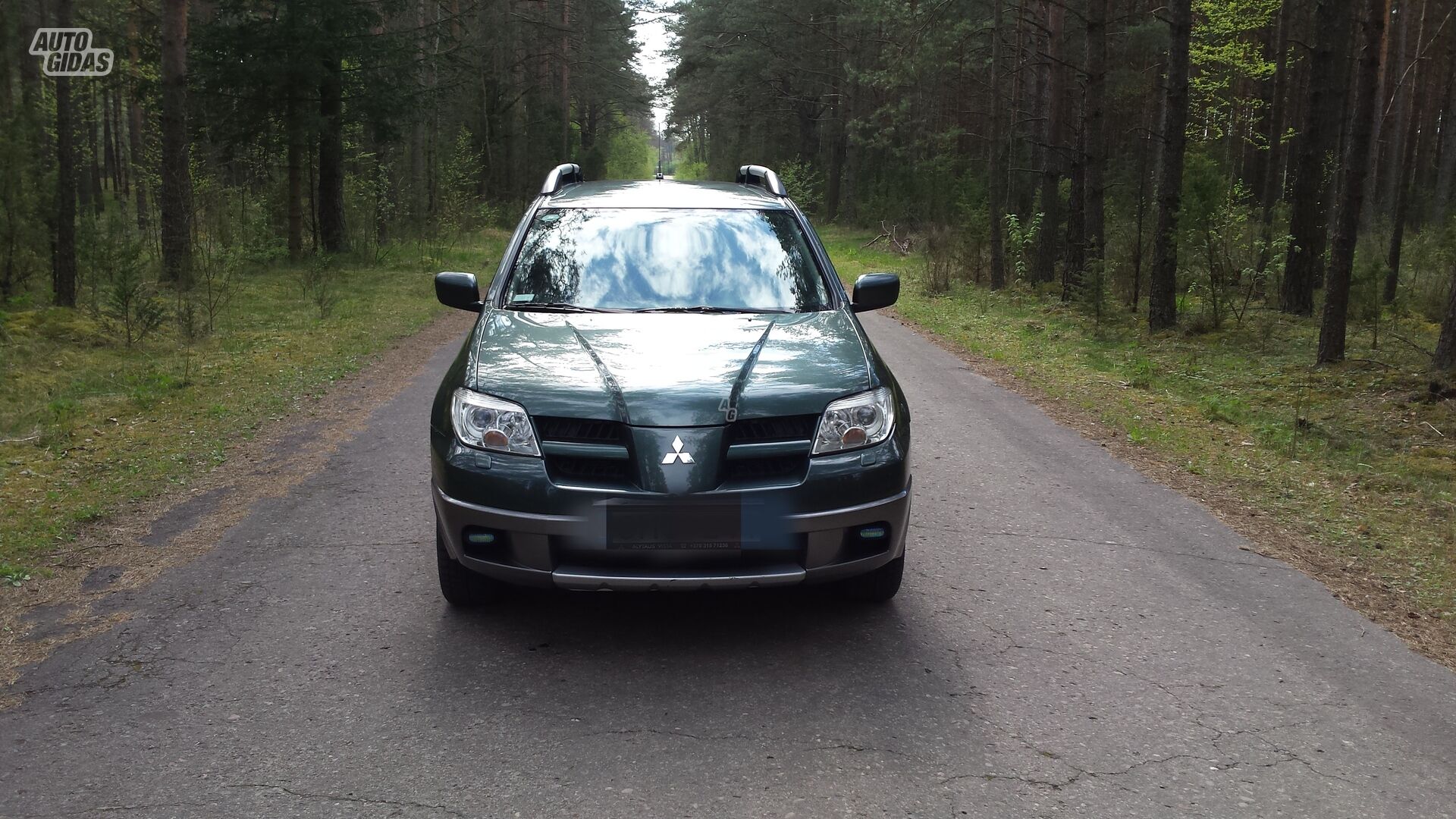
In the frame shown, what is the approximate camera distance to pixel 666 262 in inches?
214

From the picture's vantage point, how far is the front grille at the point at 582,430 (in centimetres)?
393

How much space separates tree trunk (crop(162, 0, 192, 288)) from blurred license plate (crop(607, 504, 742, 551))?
15.0 m

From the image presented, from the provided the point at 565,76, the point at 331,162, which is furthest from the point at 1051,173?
the point at 565,76

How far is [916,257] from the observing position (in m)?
31.4

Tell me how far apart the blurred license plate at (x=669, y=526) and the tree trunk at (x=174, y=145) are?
1497 cm

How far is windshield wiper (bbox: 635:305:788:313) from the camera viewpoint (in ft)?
16.6

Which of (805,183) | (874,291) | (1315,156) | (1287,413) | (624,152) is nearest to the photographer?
(874,291)

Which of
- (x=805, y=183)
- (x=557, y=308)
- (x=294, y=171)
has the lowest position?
(x=557, y=308)

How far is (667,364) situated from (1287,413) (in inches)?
304

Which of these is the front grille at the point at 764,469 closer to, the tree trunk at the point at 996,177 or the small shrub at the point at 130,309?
the small shrub at the point at 130,309

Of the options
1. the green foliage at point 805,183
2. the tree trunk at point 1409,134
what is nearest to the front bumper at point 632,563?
the tree trunk at point 1409,134

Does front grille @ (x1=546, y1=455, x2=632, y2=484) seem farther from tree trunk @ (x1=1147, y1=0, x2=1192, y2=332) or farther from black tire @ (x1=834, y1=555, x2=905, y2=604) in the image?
tree trunk @ (x1=1147, y1=0, x2=1192, y2=332)

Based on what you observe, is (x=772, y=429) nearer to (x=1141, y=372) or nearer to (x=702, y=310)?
(x=702, y=310)

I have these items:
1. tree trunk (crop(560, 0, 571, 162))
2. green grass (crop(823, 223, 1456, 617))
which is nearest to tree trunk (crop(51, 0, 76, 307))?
green grass (crop(823, 223, 1456, 617))
